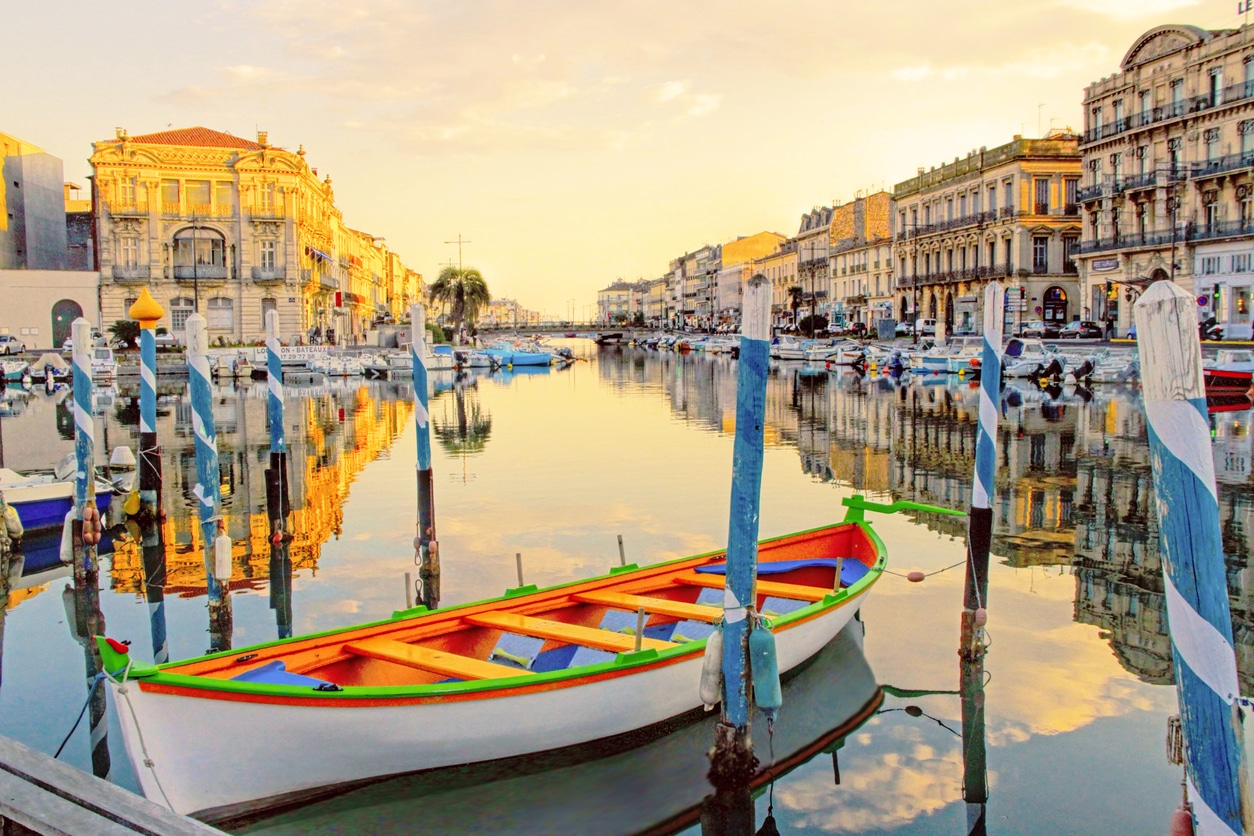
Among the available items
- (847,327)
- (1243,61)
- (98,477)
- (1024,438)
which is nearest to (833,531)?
(98,477)

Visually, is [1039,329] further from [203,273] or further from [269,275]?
[203,273]

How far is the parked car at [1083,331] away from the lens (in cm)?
5528

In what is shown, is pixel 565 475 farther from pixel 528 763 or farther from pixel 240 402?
pixel 240 402

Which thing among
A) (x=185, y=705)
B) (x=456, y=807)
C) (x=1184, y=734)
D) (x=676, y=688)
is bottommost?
(x=456, y=807)

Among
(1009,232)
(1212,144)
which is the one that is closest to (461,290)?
(1009,232)

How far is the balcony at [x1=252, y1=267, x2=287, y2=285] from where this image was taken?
233ft

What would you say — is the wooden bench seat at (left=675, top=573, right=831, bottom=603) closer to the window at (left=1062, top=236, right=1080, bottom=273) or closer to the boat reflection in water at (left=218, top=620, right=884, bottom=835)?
the boat reflection in water at (left=218, top=620, right=884, bottom=835)

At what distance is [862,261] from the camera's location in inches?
3711

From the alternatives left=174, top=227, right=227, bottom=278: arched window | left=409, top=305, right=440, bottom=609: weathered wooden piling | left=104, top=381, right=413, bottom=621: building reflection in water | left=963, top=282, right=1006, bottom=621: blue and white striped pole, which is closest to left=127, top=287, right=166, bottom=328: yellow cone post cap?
left=104, top=381, right=413, bottom=621: building reflection in water

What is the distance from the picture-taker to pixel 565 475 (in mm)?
23125

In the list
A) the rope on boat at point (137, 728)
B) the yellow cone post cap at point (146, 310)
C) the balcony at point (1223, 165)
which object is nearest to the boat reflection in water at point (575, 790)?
the rope on boat at point (137, 728)

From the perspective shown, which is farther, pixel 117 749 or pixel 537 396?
pixel 537 396

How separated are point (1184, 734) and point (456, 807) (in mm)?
5227

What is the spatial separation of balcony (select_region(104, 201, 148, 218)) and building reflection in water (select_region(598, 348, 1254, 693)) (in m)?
44.3
